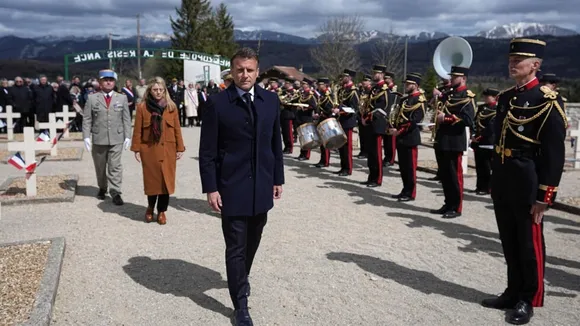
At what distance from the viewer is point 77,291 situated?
16.1 feet

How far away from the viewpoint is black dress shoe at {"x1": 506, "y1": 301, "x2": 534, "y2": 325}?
13.8 ft

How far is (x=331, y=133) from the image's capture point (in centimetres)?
973

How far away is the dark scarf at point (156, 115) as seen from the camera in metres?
7.15

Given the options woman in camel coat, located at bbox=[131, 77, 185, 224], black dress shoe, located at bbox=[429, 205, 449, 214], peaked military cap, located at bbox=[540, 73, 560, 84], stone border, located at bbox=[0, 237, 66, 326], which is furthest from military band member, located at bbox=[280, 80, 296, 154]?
stone border, located at bbox=[0, 237, 66, 326]

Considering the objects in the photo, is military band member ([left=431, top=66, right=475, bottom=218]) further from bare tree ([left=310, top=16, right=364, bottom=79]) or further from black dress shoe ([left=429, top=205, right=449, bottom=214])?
bare tree ([left=310, top=16, right=364, bottom=79])

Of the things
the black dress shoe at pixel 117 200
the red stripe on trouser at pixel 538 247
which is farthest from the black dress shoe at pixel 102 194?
the red stripe on trouser at pixel 538 247

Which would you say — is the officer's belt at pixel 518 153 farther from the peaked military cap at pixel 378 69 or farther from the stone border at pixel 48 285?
the peaked military cap at pixel 378 69

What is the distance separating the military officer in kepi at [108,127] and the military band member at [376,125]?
420 centimetres

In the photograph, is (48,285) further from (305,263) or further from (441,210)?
(441,210)

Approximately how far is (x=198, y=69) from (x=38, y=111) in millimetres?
22244

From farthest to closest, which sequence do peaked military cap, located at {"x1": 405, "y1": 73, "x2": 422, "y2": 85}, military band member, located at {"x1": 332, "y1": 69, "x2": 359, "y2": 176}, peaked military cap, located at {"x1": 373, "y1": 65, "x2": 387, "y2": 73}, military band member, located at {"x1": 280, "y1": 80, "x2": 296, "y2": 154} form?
military band member, located at {"x1": 280, "y1": 80, "x2": 296, "y2": 154} → military band member, located at {"x1": 332, "y1": 69, "x2": 359, "y2": 176} → peaked military cap, located at {"x1": 373, "y1": 65, "x2": 387, "y2": 73} → peaked military cap, located at {"x1": 405, "y1": 73, "x2": 422, "y2": 85}

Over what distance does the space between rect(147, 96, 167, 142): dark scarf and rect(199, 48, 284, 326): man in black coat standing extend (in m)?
3.26

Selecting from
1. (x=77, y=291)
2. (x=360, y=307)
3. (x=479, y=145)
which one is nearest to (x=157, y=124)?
(x=77, y=291)

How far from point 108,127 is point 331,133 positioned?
3698 mm
